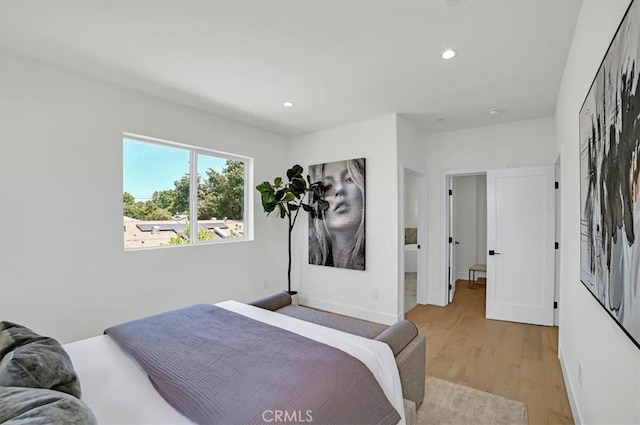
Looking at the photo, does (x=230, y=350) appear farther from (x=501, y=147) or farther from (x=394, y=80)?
(x=501, y=147)

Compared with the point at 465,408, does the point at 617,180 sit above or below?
above

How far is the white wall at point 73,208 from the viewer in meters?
2.40

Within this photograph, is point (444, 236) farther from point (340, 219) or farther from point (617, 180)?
point (617, 180)

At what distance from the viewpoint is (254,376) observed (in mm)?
1402

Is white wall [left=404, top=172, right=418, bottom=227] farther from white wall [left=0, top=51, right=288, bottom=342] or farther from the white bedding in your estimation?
the white bedding

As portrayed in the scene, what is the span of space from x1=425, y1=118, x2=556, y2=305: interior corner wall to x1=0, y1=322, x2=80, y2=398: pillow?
4536mm

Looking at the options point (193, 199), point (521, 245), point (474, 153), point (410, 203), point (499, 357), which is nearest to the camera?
point (499, 357)

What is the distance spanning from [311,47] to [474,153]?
3.17 meters

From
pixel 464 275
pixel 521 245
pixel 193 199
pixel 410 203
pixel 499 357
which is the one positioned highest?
pixel 410 203

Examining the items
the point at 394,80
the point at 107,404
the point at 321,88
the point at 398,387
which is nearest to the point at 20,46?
the point at 321,88

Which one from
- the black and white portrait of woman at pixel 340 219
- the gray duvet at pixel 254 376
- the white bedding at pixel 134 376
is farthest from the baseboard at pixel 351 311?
the gray duvet at pixel 254 376

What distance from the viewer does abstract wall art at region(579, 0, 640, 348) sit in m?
0.92

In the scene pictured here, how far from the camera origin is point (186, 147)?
3.69 metres
